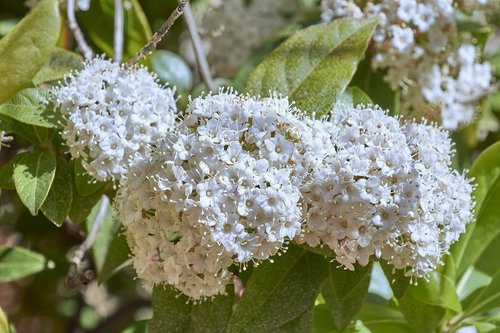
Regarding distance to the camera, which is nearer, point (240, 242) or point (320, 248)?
point (240, 242)

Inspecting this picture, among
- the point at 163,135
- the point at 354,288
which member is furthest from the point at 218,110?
the point at 354,288

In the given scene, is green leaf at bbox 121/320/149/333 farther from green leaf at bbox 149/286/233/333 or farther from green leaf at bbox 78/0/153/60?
green leaf at bbox 78/0/153/60

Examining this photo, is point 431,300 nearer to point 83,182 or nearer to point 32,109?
point 83,182

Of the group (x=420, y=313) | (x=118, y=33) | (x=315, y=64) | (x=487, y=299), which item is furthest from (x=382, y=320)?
(x=118, y=33)

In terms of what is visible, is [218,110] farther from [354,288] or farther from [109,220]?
[109,220]

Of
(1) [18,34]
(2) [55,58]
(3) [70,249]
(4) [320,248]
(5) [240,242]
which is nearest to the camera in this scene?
(5) [240,242]

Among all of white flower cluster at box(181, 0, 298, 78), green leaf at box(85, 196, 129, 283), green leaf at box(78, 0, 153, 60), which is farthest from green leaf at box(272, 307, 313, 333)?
white flower cluster at box(181, 0, 298, 78)
